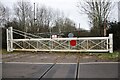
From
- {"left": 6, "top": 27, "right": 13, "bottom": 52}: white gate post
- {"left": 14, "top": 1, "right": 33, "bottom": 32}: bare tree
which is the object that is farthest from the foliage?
{"left": 14, "top": 1, "right": 33, "bottom": 32}: bare tree

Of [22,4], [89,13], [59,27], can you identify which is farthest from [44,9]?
[89,13]

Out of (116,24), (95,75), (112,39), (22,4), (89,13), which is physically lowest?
(95,75)

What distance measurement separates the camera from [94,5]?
24219mm

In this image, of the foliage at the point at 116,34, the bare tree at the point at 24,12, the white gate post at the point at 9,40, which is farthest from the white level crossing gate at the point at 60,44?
the bare tree at the point at 24,12

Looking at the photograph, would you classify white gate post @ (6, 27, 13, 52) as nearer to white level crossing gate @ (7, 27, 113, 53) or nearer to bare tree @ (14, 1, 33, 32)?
white level crossing gate @ (7, 27, 113, 53)

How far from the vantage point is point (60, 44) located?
59.8ft

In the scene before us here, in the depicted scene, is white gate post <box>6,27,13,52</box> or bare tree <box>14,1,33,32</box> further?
bare tree <box>14,1,33,32</box>

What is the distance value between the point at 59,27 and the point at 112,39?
1219 inches

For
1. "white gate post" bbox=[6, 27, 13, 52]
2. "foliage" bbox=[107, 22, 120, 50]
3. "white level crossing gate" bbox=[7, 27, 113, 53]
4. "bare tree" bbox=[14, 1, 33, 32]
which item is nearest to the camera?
"white level crossing gate" bbox=[7, 27, 113, 53]

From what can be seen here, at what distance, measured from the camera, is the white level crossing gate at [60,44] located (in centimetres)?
1731

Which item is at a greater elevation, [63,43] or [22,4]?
[22,4]

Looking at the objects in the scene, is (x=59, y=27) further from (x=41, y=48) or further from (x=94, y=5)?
(x=41, y=48)

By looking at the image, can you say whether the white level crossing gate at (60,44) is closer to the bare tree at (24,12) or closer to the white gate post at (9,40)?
the white gate post at (9,40)

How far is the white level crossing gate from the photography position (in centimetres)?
1731
